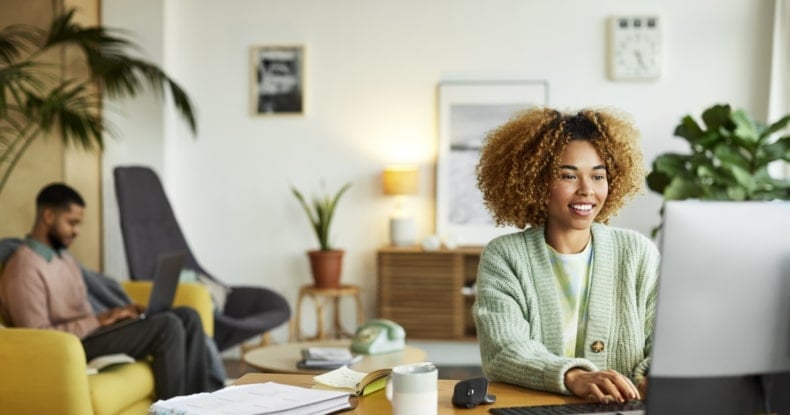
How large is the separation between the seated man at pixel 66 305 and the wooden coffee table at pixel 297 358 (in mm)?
348

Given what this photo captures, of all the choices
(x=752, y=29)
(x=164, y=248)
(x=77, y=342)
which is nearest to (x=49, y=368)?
(x=77, y=342)

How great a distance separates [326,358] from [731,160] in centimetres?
281

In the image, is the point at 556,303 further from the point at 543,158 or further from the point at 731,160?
the point at 731,160

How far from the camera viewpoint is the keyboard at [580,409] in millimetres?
1799

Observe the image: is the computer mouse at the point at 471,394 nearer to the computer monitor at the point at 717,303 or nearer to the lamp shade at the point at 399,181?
the computer monitor at the point at 717,303

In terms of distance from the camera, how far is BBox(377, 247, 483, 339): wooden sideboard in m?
6.34

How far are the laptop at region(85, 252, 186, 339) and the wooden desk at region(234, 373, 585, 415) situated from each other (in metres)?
2.31

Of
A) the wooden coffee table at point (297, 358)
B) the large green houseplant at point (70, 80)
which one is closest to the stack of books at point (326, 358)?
the wooden coffee table at point (297, 358)

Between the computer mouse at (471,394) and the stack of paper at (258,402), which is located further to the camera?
the computer mouse at (471,394)

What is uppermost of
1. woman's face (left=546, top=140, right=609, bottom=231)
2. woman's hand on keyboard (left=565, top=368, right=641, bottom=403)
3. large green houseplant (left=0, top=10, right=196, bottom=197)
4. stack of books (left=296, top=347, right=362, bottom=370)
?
large green houseplant (left=0, top=10, right=196, bottom=197)

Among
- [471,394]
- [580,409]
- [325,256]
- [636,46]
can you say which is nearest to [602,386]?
[580,409]

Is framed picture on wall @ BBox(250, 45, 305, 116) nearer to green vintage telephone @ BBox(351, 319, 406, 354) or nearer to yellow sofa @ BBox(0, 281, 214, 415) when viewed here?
green vintage telephone @ BBox(351, 319, 406, 354)

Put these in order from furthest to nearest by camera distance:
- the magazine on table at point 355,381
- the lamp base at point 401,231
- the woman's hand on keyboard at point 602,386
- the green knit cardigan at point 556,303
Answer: the lamp base at point 401,231, the green knit cardigan at point 556,303, the magazine on table at point 355,381, the woman's hand on keyboard at point 602,386

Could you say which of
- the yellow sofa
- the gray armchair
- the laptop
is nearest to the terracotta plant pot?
the gray armchair
